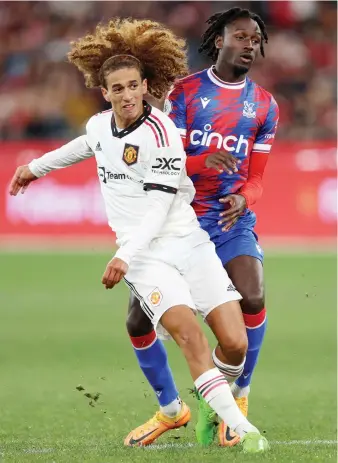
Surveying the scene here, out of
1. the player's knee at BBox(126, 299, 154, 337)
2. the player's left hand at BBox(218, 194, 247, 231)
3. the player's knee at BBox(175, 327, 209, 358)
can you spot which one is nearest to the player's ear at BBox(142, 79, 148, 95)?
the player's left hand at BBox(218, 194, 247, 231)

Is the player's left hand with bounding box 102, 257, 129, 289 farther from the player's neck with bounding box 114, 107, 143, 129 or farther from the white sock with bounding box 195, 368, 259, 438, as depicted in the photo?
the player's neck with bounding box 114, 107, 143, 129

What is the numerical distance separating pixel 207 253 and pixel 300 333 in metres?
5.51

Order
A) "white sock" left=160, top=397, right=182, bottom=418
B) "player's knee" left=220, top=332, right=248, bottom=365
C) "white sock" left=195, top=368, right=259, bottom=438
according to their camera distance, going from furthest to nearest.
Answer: "white sock" left=160, top=397, right=182, bottom=418 → "player's knee" left=220, top=332, right=248, bottom=365 → "white sock" left=195, top=368, right=259, bottom=438

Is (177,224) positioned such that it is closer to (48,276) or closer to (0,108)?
(48,276)

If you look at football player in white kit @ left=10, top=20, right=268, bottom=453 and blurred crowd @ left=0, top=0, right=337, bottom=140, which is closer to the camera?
football player in white kit @ left=10, top=20, right=268, bottom=453

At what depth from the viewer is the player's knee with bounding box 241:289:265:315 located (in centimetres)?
662

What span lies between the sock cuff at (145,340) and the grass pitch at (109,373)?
583mm

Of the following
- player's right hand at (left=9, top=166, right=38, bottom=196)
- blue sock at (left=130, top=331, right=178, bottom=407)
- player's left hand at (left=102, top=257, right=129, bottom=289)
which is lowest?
blue sock at (left=130, top=331, right=178, bottom=407)

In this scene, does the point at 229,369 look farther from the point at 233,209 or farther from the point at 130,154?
the point at 130,154

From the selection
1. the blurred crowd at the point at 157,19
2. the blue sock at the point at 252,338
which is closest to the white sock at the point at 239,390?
the blue sock at the point at 252,338

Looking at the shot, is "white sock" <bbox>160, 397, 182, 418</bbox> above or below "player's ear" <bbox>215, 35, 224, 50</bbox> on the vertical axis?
below

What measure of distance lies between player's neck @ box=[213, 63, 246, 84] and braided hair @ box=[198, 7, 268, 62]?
23 centimetres

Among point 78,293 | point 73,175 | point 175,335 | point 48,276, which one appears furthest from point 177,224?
point 73,175

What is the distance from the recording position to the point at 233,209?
654 cm
